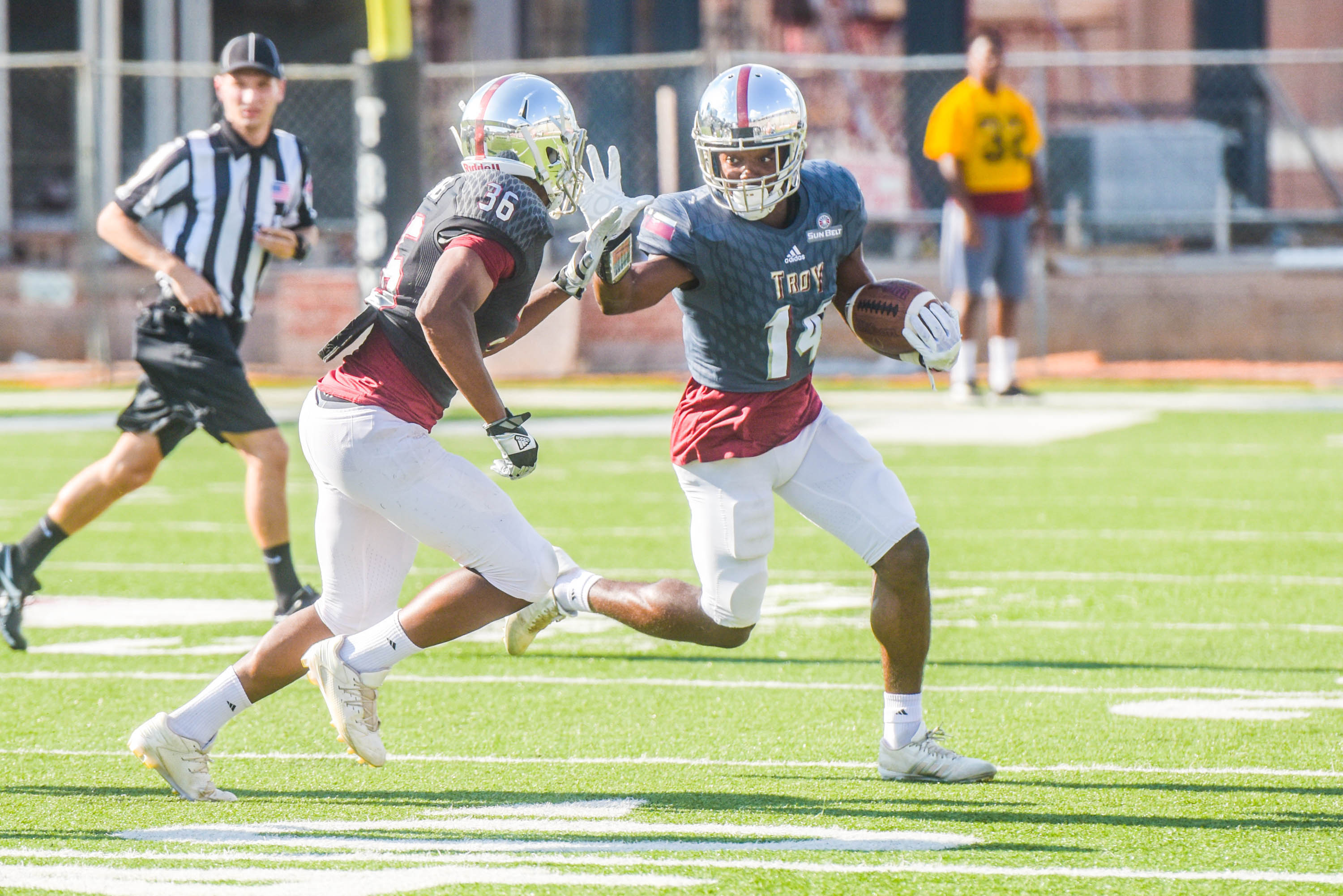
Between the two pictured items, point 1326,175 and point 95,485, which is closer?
point 95,485

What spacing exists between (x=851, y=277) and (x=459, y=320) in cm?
122

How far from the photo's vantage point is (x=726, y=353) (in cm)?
474

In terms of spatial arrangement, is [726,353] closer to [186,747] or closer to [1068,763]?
[1068,763]

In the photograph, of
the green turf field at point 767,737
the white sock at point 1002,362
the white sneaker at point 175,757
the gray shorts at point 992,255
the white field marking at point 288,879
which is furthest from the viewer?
the white sock at point 1002,362

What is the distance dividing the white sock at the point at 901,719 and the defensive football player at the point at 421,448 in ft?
2.93

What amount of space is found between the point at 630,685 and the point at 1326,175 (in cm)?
1393

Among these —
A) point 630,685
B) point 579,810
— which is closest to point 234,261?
point 630,685

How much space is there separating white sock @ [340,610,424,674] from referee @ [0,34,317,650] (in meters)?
2.38

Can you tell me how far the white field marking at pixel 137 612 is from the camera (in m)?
6.73

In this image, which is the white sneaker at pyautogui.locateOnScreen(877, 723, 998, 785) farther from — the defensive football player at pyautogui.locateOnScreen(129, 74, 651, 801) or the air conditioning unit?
the air conditioning unit

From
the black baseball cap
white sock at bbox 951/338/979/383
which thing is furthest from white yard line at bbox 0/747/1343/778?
white sock at bbox 951/338/979/383

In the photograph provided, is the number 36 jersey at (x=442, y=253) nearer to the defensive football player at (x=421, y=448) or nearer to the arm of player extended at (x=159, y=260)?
the defensive football player at (x=421, y=448)

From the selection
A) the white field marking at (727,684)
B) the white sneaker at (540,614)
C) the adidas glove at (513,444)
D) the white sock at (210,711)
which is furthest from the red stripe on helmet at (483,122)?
the white field marking at (727,684)

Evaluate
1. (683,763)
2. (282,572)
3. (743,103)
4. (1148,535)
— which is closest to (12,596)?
(282,572)
